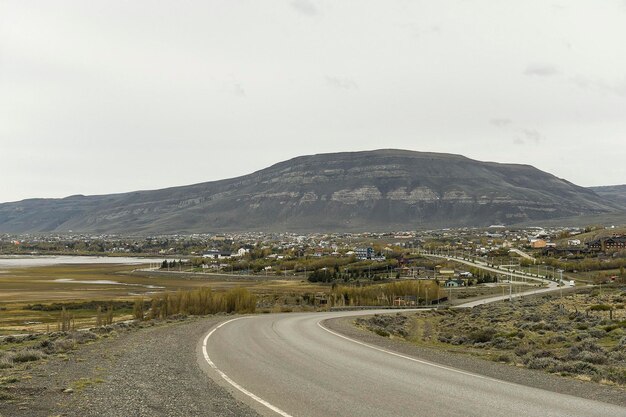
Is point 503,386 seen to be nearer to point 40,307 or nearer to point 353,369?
point 353,369

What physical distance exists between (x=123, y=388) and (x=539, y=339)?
22523mm

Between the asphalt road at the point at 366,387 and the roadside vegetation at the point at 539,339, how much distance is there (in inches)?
148

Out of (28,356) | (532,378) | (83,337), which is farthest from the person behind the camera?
(83,337)

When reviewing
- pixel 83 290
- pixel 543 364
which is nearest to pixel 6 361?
pixel 543 364

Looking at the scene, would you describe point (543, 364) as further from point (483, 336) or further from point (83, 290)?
point (83, 290)

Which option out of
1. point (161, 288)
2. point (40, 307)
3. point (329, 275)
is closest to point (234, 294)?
point (40, 307)

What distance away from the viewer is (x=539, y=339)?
29.2 metres

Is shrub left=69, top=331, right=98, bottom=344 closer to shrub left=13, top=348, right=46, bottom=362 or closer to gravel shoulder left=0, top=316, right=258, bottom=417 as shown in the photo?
gravel shoulder left=0, top=316, right=258, bottom=417

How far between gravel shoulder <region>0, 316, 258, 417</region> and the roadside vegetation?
10219mm

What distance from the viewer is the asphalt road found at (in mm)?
11219

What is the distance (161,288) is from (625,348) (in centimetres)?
10430

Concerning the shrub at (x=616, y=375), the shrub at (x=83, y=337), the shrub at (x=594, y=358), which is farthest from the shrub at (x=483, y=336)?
the shrub at (x=83, y=337)

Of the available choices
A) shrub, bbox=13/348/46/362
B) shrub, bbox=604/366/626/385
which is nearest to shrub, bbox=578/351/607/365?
shrub, bbox=604/366/626/385

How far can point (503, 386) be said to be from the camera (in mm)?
13664
